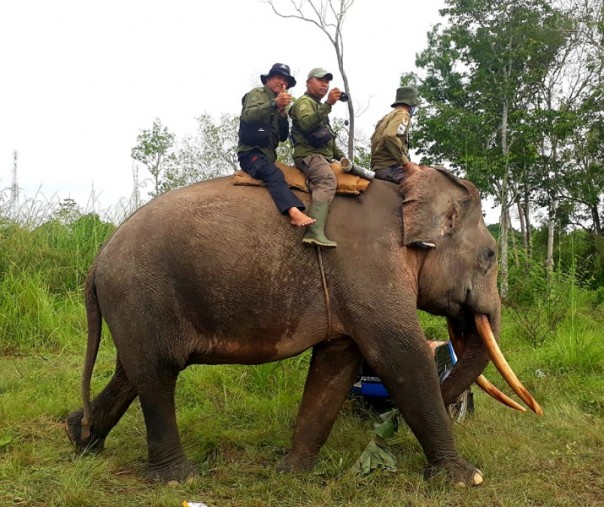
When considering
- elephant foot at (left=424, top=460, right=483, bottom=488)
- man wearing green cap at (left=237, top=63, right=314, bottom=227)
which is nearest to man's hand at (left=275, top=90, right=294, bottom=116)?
man wearing green cap at (left=237, top=63, right=314, bottom=227)

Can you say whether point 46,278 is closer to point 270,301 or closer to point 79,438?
point 79,438

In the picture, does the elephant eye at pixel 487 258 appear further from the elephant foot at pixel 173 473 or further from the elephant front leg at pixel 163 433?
the elephant foot at pixel 173 473

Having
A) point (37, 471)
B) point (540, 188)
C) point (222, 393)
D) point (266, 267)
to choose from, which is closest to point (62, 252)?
point (222, 393)

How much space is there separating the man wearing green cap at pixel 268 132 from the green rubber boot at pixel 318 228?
0.05 m

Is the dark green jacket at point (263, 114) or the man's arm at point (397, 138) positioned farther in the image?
the man's arm at point (397, 138)

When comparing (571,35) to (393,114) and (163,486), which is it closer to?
(393,114)

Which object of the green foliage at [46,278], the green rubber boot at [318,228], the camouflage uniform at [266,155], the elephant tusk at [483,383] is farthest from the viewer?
the green foliage at [46,278]

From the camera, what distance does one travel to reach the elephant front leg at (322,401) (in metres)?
3.62

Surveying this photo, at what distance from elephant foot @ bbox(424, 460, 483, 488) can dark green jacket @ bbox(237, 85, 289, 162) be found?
1970mm

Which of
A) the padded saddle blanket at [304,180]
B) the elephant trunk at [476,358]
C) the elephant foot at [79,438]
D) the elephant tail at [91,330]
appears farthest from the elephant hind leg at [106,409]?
the elephant trunk at [476,358]

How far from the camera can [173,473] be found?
11.2ft

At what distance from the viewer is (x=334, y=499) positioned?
3.23 meters

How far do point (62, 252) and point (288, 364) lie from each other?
12.8 ft

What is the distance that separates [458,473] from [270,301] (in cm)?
137
